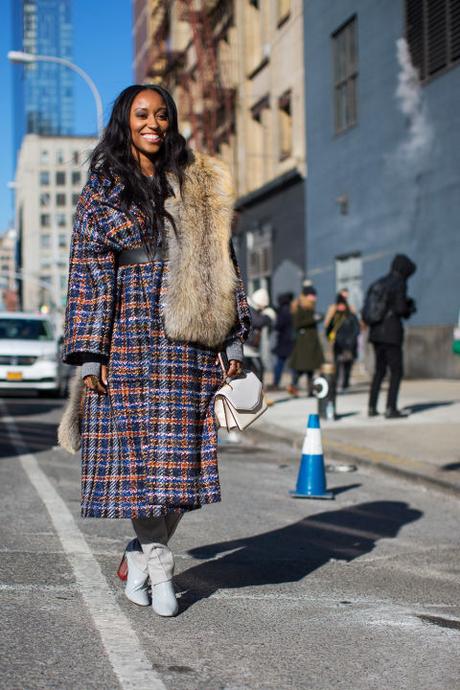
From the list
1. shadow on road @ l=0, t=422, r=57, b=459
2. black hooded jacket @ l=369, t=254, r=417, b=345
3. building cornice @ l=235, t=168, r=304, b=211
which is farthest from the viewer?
building cornice @ l=235, t=168, r=304, b=211

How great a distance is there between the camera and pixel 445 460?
9578 mm

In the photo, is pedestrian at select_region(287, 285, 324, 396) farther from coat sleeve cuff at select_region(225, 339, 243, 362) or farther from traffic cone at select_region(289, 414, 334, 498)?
coat sleeve cuff at select_region(225, 339, 243, 362)

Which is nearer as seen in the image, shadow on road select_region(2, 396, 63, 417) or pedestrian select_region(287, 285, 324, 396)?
shadow on road select_region(2, 396, 63, 417)

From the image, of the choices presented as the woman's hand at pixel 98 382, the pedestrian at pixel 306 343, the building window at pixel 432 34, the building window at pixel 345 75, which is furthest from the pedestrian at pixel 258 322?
the woman's hand at pixel 98 382

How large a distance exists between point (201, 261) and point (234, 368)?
1.46ft

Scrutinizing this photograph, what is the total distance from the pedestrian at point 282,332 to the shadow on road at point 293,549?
12125 mm

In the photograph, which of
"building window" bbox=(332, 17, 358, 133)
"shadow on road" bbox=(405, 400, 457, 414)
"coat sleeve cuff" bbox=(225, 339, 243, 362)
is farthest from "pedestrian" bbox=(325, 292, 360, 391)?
"coat sleeve cuff" bbox=(225, 339, 243, 362)

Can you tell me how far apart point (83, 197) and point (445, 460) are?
5.91m

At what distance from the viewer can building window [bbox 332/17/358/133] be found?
970 inches

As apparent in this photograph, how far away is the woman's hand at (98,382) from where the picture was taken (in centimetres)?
429

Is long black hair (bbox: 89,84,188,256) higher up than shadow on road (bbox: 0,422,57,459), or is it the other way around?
long black hair (bbox: 89,84,188,256)

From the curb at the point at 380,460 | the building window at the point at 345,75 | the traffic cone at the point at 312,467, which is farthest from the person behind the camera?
the building window at the point at 345,75

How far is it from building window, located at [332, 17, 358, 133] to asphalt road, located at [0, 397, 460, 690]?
58.4 ft

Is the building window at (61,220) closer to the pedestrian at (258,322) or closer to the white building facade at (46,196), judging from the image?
the white building facade at (46,196)
